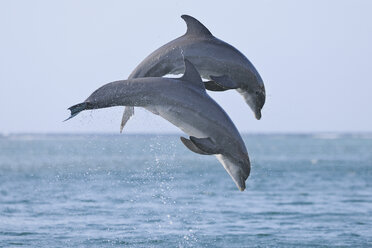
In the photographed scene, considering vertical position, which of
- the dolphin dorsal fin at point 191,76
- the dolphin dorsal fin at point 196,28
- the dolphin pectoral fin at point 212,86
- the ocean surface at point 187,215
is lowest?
the ocean surface at point 187,215

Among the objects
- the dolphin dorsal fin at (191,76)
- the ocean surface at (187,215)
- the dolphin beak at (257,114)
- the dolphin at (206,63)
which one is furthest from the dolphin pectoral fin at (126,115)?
the ocean surface at (187,215)

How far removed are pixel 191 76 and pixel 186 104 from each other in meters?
0.36

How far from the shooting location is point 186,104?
9.45 m

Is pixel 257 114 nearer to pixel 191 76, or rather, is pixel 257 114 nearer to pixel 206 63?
pixel 206 63

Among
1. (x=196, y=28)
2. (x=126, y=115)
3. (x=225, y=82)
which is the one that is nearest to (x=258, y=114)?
(x=225, y=82)

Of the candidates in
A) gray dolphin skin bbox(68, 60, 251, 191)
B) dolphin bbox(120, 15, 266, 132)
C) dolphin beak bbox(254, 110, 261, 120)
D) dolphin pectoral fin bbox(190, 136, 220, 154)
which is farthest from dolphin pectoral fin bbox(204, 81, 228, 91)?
dolphin beak bbox(254, 110, 261, 120)

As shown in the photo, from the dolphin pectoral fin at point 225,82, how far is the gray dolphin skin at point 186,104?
21 cm

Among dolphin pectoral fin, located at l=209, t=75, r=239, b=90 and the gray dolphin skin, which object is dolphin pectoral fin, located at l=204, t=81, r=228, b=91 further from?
the gray dolphin skin

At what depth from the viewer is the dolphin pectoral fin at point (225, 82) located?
959 centimetres

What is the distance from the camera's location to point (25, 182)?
45156 millimetres

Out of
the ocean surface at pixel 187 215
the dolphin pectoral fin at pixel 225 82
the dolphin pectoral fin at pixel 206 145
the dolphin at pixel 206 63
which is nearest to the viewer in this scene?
the dolphin pectoral fin at pixel 206 145

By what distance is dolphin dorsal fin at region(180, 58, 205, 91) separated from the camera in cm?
948

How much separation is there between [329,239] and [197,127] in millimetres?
13454

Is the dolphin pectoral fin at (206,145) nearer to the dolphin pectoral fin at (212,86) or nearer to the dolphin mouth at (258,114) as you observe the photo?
the dolphin pectoral fin at (212,86)
